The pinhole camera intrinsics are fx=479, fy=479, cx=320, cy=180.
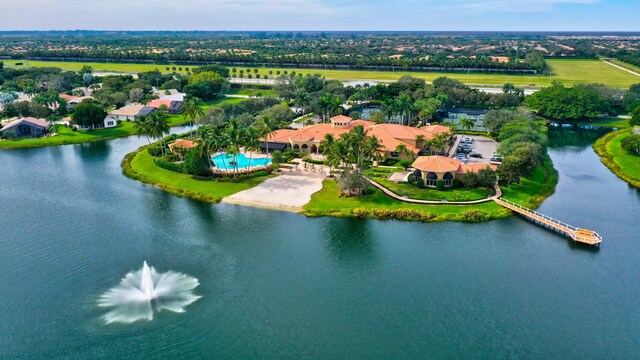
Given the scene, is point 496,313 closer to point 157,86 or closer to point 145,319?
point 145,319

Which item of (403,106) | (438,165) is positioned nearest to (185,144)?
(438,165)

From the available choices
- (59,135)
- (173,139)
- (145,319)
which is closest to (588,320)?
(145,319)

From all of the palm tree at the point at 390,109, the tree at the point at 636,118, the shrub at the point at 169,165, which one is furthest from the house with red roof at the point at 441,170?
the tree at the point at 636,118

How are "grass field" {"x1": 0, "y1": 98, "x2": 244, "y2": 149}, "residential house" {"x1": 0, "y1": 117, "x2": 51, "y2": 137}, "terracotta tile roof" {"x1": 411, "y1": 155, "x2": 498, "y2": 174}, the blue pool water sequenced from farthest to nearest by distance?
"residential house" {"x1": 0, "y1": 117, "x2": 51, "y2": 137} → "grass field" {"x1": 0, "y1": 98, "x2": 244, "y2": 149} → the blue pool water → "terracotta tile roof" {"x1": 411, "y1": 155, "x2": 498, "y2": 174}

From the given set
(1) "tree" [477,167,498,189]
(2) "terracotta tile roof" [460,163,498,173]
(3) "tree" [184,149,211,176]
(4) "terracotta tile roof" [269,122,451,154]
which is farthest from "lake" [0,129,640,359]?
(4) "terracotta tile roof" [269,122,451,154]

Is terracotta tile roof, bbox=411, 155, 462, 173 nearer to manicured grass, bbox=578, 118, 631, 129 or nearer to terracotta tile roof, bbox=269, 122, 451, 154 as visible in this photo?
terracotta tile roof, bbox=269, 122, 451, 154
